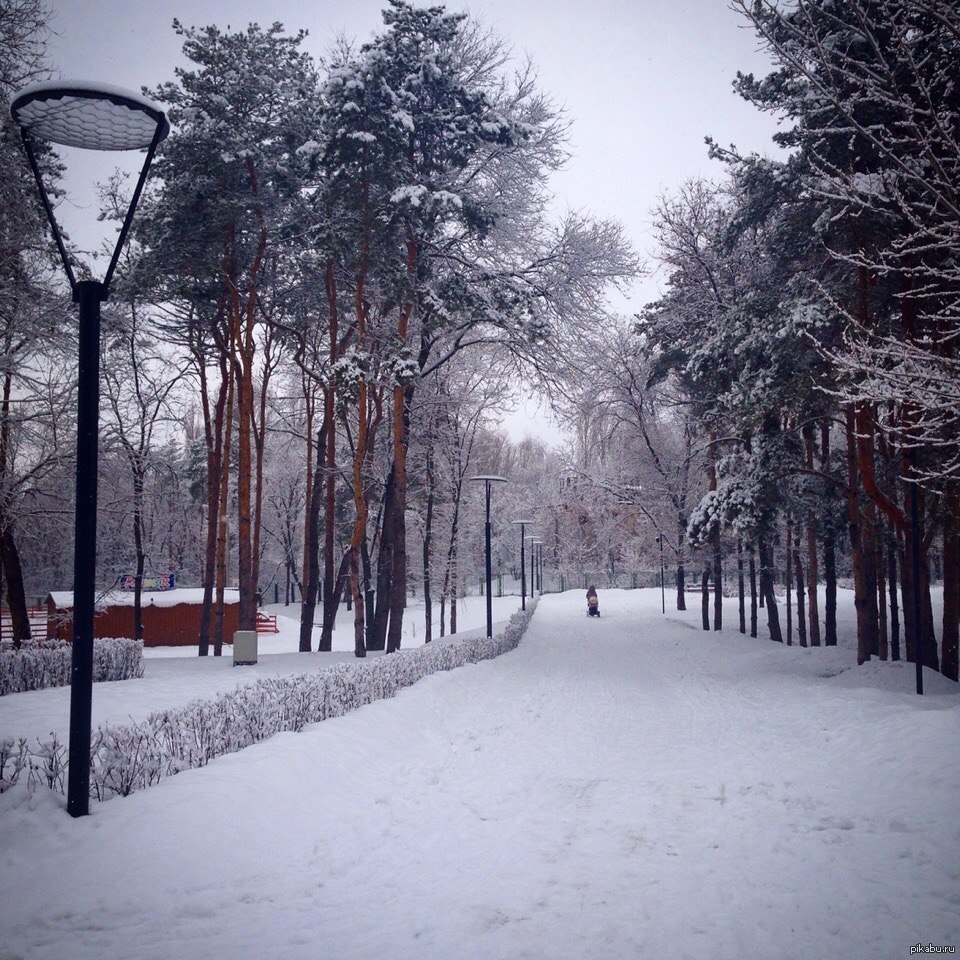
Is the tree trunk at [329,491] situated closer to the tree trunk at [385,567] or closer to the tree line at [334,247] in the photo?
the tree line at [334,247]

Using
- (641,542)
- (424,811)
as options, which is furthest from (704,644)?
(641,542)

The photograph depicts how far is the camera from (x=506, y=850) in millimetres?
4781

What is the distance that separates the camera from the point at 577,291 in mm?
16406

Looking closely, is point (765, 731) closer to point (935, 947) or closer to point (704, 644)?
point (935, 947)

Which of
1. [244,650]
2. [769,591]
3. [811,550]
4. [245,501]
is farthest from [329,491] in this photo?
[769,591]

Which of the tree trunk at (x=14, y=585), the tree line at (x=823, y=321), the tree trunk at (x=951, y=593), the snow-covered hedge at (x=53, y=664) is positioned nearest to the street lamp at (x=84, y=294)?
the tree line at (x=823, y=321)

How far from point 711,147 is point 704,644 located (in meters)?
14.0

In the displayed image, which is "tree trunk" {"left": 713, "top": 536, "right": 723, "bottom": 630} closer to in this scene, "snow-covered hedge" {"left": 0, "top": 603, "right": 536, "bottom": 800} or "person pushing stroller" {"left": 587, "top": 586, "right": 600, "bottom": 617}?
"person pushing stroller" {"left": 587, "top": 586, "right": 600, "bottom": 617}

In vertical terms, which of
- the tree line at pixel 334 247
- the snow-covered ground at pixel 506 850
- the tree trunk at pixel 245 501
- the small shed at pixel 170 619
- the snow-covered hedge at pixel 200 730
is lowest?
the small shed at pixel 170 619

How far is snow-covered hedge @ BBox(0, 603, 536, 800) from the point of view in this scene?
4.85 m

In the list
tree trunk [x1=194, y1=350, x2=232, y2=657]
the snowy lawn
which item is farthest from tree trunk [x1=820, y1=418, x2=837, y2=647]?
tree trunk [x1=194, y1=350, x2=232, y2=657]

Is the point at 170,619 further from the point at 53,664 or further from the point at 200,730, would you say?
the point at 200,730

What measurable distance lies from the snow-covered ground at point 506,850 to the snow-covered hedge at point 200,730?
249 millimetres

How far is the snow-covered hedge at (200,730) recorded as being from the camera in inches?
191
